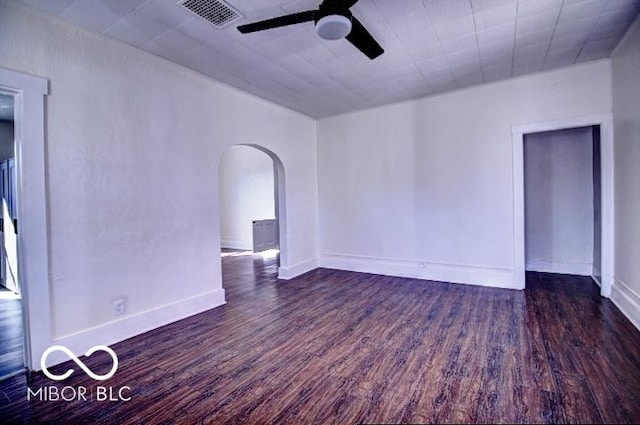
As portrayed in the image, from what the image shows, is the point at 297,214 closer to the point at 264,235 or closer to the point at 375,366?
the point at 264,235

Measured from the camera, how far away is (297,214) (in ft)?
17.3

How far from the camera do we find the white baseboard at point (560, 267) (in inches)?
187

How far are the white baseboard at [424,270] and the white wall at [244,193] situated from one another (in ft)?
9.87

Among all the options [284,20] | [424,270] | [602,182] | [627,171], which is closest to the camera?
[284,20]

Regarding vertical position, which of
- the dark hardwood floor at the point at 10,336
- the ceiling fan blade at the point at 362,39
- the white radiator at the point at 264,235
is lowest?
the dark hardwood floor at the point at 10,336

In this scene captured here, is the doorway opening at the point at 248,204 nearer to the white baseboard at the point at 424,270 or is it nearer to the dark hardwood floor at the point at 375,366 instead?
the white baseboard at the point at 424,270

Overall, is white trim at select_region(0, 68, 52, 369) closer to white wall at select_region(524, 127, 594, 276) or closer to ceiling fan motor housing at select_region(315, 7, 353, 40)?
→ ceiling fan motor housing at select_region(315, 7, 353, 40)

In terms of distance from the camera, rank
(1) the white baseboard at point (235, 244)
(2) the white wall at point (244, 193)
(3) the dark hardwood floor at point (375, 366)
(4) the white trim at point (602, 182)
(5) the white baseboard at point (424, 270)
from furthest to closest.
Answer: (1) the white baseboard at point (235, 244)
(2) the white wall at point (244, 193)
(5) the white baseboard at point (424, 270)
(4) the white trim at point (602, 182)
(3) the dark hardwood floor at point (375, 366)

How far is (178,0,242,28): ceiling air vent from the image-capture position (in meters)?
2.32

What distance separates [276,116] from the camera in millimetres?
4785

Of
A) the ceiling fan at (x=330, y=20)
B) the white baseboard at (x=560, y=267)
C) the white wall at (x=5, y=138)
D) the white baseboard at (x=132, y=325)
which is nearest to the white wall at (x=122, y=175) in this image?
the white baseboard at (x=132, y=325)

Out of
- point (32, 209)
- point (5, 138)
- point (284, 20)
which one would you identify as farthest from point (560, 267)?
point (5, 138)

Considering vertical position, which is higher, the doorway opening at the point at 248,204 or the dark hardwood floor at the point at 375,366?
the doorway opening at the point at 248,204

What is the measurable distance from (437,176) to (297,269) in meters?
2.67
